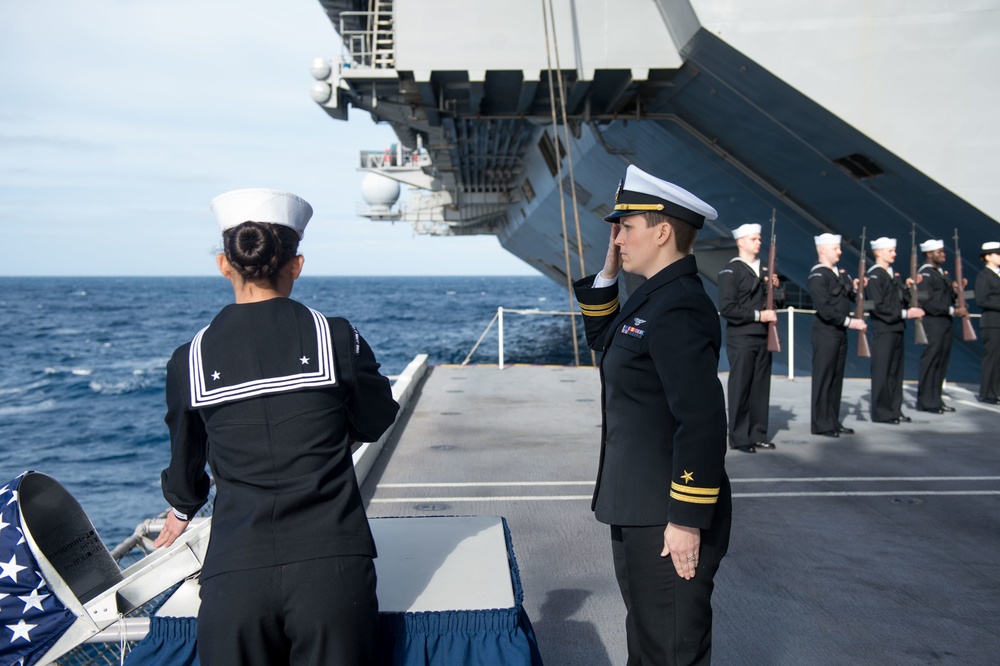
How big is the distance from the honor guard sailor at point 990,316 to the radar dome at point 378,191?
2281 centimetres

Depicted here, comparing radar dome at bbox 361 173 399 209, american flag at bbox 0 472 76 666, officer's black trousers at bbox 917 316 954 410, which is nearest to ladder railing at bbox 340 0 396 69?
officer's black trousers at bbox 917 316 954 410

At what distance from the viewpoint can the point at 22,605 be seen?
2.09 m

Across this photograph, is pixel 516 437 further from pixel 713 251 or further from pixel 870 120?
pixel 713 251

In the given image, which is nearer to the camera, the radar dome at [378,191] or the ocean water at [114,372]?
the ocean water at [114,372]

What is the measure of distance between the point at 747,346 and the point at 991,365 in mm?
3850

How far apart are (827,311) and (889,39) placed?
292 cm

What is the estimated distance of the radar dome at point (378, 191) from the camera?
96.5ft

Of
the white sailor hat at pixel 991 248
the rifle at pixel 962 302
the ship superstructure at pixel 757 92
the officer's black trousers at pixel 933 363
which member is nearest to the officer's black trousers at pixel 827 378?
the officer's black trousers at pixel 933 363

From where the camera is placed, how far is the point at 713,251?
590 inches

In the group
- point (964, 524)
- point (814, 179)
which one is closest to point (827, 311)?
point (964, 524)

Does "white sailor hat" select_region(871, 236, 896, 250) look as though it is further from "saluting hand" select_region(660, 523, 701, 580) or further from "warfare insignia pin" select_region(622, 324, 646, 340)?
"saluting hand" select_region(660, 523, 701, 580)

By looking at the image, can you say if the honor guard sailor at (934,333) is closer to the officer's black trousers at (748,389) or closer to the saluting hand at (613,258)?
the officer's black trousers at (748,389)

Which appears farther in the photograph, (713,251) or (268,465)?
(713,251)

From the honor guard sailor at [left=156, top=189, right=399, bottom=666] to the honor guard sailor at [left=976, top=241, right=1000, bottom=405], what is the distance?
8.50 m
